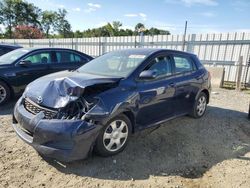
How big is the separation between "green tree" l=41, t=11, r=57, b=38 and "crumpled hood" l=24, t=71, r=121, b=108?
55814 millimetres

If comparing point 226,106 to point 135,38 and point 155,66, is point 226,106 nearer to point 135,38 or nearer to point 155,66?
point 155,66

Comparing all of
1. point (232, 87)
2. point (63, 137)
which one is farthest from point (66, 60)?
point (232, 87)

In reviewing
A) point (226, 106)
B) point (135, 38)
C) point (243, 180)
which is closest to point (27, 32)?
point (135, 38)

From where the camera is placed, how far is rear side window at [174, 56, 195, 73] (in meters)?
4.78

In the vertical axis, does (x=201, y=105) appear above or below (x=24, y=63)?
below

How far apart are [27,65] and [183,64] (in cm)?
410

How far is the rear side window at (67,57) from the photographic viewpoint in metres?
7.17

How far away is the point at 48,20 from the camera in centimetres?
5575

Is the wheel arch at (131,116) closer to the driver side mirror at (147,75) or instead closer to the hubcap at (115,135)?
the hubcap at (115,135)

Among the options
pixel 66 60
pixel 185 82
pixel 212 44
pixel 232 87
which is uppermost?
pixel 212 44

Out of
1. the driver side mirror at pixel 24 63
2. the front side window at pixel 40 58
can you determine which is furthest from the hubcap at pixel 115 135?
the front side window at pixel 40 58

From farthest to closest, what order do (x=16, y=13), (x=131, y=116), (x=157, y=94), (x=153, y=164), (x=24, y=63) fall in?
(x=16, y=13)
(x=24, y=63)
(x=157, y=94)
(x=131, y=116)
(x=153, y=164)

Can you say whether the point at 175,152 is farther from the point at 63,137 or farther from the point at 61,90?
the point at 61,90

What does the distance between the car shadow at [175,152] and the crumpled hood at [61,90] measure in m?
0.90
